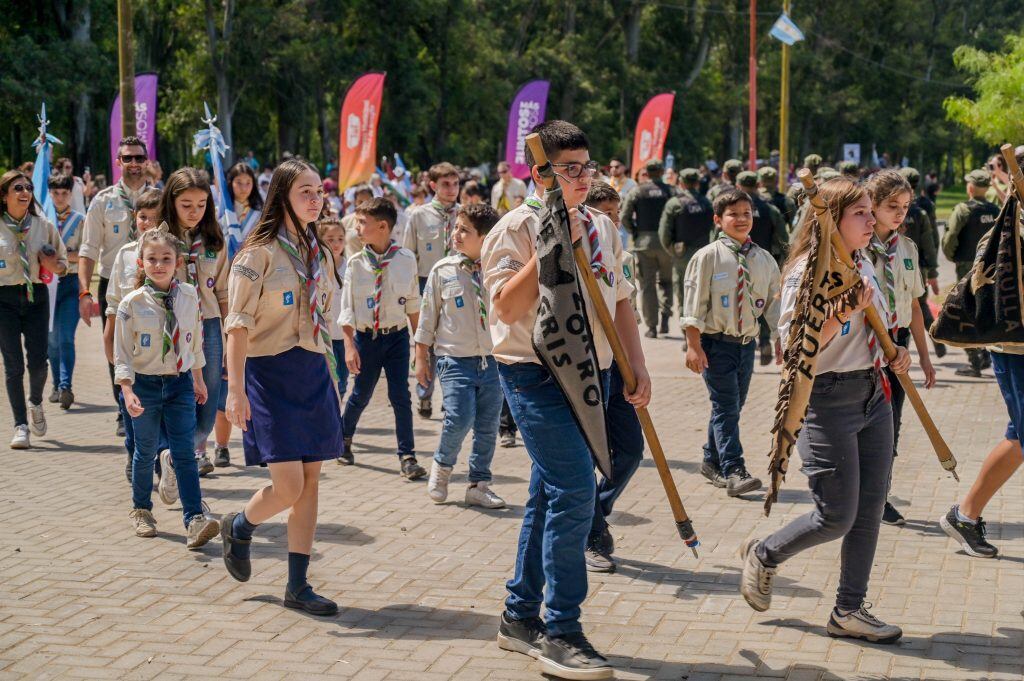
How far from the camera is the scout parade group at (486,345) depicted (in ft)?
15.6

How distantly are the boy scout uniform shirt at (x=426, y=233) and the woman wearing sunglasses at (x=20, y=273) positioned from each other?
9.12 ft

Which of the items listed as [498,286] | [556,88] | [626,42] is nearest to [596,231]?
[498,286]

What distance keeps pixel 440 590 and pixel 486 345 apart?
2.13 metres

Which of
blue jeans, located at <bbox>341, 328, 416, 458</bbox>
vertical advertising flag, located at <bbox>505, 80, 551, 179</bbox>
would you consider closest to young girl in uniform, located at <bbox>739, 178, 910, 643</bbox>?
blue jeans, located at <bbox>341, 328, 416, 458</bbox>

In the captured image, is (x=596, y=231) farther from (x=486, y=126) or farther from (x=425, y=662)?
(x=486, y=126)

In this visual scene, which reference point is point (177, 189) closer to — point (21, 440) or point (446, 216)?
point (21, 440)

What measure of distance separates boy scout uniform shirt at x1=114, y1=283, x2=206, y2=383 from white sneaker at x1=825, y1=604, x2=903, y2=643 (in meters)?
3.71

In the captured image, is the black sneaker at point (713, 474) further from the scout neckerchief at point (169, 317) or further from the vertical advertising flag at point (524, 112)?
the vertical advertising flag at point (524, 112)

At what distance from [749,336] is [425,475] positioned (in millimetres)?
2312

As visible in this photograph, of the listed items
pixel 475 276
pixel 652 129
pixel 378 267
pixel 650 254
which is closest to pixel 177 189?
pixel 378 267

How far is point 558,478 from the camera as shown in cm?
470

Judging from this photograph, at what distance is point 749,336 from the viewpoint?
26.1 feet

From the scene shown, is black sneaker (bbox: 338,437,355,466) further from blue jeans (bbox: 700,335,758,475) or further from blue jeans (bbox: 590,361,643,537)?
blue jeans (bbox: 590,361,643,537)

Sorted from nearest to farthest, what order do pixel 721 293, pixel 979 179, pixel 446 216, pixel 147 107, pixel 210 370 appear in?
pixel 721 293
pixel 210 370
pixel 446 216
pixel 979 179
pixel 147 107
